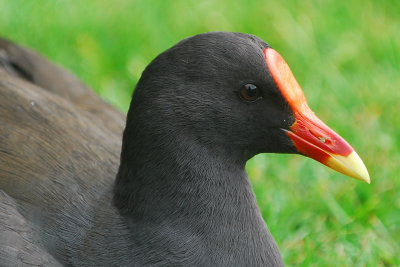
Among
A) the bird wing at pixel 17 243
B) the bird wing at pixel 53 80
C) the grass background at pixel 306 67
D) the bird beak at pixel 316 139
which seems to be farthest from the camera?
the grass background at pixel 306 67

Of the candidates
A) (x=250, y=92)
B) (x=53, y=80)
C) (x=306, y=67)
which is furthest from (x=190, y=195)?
(x=306, y=67)

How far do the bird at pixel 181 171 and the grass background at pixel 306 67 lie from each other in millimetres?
789

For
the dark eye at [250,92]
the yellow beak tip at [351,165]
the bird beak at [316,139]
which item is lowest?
the yellow beak tip at [351,165]

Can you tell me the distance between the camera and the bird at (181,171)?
2.87m

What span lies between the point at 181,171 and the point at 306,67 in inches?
99.2

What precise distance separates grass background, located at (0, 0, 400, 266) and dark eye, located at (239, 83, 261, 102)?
1.01 m

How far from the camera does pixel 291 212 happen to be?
3953 mm

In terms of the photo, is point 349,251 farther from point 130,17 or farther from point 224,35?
point 130,17

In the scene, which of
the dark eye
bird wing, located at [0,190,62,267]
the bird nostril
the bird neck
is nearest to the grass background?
the bird neck

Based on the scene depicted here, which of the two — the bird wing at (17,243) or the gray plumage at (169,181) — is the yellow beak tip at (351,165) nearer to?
the gray plumage at (169,181)

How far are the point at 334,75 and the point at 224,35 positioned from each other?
2.33 metres

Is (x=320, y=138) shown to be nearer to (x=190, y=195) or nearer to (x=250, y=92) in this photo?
(x=250, y=92)

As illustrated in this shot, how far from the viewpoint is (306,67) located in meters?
5.27

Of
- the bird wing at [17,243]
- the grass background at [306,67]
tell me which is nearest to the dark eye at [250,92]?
the bird wing at [17,243]
